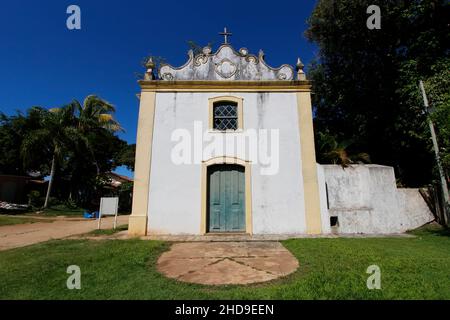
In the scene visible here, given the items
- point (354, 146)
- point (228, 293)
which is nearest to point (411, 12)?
point (354, 146)

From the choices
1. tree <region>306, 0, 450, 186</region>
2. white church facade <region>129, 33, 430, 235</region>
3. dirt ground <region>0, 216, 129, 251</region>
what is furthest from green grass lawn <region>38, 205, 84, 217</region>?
tree <region>306, 0, 450, 186</region>

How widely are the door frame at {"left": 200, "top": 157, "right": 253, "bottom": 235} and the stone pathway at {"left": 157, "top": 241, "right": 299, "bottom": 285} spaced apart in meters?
1.41

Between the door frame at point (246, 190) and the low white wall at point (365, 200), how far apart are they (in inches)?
97.7

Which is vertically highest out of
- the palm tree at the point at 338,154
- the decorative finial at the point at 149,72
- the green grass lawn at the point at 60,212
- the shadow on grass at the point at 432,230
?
the decorative finial at the point at 149,72

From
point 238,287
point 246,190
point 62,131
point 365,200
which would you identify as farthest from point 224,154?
point 62,131

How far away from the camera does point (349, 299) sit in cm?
291

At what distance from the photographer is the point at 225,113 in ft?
27.8

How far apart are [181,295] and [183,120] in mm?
6006

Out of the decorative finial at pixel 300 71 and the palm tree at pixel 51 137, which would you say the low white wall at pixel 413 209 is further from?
the palm tree at pixel 51 137

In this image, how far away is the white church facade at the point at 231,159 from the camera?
297 inches

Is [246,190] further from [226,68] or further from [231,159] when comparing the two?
[226,68]

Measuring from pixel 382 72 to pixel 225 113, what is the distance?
9667mm

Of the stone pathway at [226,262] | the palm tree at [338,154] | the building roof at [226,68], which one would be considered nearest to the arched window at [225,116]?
the building roof at [226,68]
